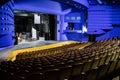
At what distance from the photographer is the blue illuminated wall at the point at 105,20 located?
6527 mm

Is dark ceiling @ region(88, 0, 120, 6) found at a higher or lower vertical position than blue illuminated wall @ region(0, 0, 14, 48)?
higher

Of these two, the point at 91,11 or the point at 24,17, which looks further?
the point at 24,17

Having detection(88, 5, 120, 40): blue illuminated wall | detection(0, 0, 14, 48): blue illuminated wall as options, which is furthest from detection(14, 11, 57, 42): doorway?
detection(0, 0, 14, 48): blue illuminated wall

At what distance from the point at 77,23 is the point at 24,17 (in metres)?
3.05

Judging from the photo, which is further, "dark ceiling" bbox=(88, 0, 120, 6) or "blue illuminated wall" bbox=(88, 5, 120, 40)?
"blue illuminated wall" bbox=(88, 5, 120, 40)

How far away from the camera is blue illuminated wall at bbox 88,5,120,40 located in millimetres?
6527

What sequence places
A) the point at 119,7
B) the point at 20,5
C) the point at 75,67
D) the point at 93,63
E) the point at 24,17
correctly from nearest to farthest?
the point at 75,67 → the point at 93,63 → the point at 20,5 → the point at 119,7 → the point at 24,17

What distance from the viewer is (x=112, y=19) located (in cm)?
655

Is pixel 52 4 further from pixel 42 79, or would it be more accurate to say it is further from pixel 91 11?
pixel 42 79

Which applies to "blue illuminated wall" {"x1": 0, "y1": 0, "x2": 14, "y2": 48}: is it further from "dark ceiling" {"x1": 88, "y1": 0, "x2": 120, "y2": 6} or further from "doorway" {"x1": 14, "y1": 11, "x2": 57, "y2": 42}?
"dark ceiling" {"x1": 88, "y1": 0, "x2": 120, "y2": 6}

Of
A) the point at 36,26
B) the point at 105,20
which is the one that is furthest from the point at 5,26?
the point at 36,26

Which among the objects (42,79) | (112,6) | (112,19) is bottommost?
(42,79)

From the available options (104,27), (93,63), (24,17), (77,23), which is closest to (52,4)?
(77,23)

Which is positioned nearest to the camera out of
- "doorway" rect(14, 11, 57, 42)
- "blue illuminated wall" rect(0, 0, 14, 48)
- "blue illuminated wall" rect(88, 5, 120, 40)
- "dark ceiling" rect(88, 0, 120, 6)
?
"blue illuminated wall" rect(0, 0, 14, 48)
